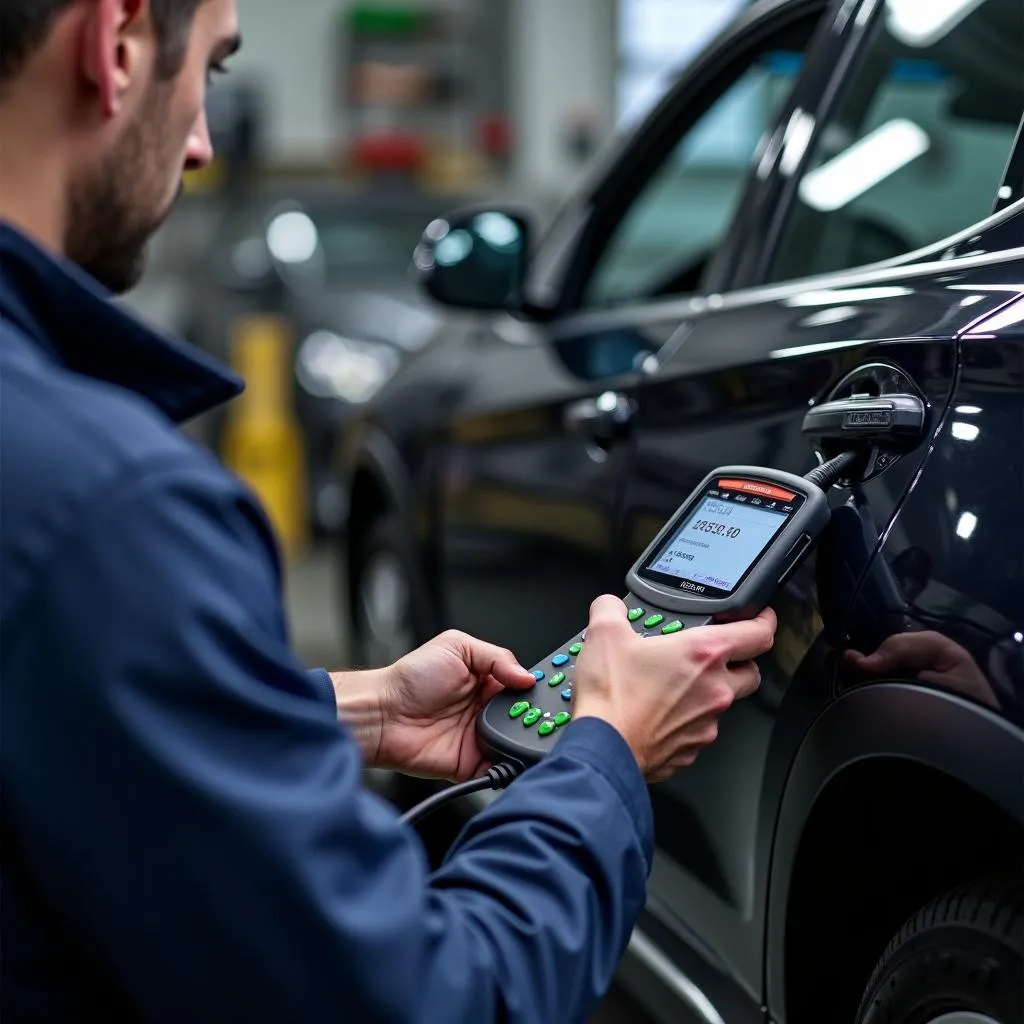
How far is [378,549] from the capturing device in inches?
126

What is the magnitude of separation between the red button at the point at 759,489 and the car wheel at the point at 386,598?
139 cm

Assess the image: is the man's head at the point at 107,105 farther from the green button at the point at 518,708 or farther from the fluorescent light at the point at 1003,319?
the fluorescent light at the point at 1003,319

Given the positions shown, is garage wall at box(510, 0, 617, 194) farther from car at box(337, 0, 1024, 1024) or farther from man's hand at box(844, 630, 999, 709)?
man's hand at box(844, 630, 999, 709)

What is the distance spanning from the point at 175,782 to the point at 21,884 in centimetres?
14

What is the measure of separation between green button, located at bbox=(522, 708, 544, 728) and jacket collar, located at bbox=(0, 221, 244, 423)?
412 millimetres

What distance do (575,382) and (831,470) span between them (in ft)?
2.80

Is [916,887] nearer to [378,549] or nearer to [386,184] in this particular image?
[378,549]

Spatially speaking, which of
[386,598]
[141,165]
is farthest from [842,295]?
[386,598]

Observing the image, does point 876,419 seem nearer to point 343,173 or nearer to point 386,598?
point 386,598

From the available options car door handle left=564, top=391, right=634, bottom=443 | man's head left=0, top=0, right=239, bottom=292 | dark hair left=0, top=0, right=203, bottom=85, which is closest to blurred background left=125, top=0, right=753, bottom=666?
car door handle left=564, top=391, right=634, bottom=443

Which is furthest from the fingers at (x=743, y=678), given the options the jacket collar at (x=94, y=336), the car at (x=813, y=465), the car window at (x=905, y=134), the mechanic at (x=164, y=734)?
the car window at (x=905, y=134)

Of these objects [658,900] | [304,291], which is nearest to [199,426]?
[304,291]

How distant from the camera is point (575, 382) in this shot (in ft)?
7.18

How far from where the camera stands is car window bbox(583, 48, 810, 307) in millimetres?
2176
